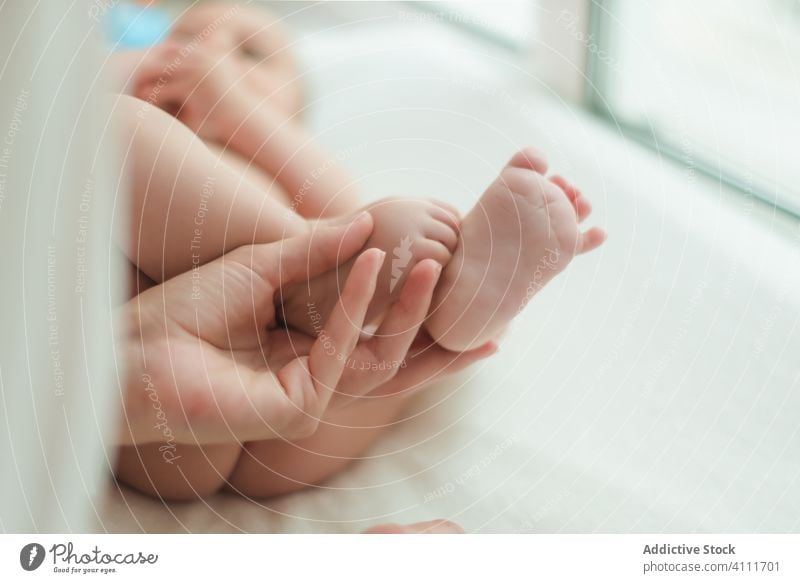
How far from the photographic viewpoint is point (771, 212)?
1.54ft

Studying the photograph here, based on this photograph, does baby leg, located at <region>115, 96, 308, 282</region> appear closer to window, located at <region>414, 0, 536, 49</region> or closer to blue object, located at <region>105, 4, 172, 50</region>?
blue object, located at <region>105, 4, 172, 50</region>

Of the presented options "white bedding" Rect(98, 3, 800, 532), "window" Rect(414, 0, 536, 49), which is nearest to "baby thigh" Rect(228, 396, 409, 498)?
"white bedding" Rect(98, 3, 800, 532)

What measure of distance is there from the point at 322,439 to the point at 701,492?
0.19m

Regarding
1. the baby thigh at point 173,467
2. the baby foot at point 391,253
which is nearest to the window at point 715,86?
the baby foot at point 391,253

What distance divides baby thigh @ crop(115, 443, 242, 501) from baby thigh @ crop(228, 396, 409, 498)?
0.04ft

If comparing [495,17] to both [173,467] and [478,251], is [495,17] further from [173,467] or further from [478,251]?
[173,467]

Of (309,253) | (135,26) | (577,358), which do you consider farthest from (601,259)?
(135,26)

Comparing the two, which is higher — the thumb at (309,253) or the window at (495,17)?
the window at (495,17)

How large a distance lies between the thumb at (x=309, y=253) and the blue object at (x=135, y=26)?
124 millimetres

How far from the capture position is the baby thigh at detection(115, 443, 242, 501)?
396mm

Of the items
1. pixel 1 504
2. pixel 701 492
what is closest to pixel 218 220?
pixel 1 504

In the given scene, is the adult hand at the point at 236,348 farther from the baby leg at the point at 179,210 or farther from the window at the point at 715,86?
the window at the point at 715,86

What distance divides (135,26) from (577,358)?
285 millimetres

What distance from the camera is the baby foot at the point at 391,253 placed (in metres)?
0.40
